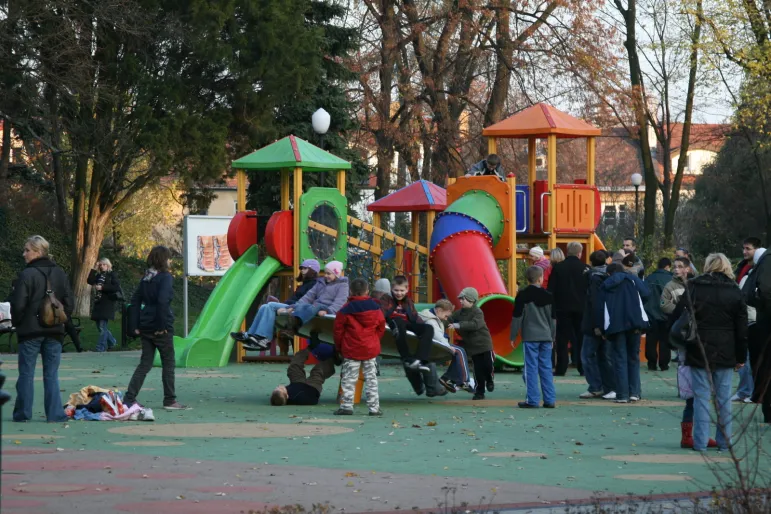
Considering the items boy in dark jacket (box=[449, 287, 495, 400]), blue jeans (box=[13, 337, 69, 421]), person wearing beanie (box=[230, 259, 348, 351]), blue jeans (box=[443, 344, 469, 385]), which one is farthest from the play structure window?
blue jeans (box=[13, 337, 69, 421])

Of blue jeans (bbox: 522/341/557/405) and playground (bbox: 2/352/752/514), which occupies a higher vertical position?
blue jeans (bbox: 522/341/557/405)

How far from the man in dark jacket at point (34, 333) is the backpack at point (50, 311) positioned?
0.03 meters

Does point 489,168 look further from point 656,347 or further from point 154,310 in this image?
point 154,310

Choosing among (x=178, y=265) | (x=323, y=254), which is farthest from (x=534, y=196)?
(x=178, y=265)

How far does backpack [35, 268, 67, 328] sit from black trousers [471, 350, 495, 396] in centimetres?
525

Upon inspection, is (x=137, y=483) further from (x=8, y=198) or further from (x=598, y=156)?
(x=598, y=156)

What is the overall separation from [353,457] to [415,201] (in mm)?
16531

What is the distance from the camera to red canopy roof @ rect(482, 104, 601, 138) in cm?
2438

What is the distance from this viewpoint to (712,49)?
36.3 m

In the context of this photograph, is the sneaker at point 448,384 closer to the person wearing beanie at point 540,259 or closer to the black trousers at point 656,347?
the person wearing beanie at point 540,259

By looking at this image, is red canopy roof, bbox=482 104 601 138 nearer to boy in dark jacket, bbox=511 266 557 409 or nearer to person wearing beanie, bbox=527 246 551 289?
person wearing beanie, bbox=527 246 551 289

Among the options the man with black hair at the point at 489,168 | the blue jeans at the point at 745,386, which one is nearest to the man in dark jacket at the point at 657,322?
the blue jeans at the point at 745,386

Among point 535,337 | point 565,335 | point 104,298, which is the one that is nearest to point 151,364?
point 535,337

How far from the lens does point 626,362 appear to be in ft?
51.0
